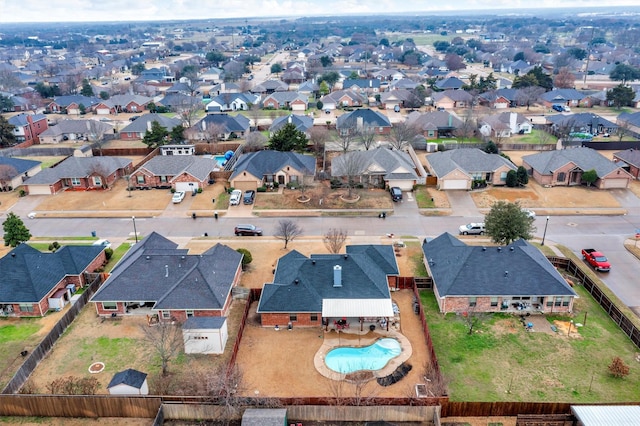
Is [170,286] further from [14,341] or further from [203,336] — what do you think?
[14,341]

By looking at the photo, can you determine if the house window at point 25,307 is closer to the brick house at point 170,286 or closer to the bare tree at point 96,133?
the brick house at point 170,286

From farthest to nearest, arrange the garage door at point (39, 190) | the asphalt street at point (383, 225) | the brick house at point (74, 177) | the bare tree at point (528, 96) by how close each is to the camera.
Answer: the bare tree at point (528, 96) → the brick house at point (74, 177) → the garage door at point (39, 190) → the asphalt street at point (383, 225)

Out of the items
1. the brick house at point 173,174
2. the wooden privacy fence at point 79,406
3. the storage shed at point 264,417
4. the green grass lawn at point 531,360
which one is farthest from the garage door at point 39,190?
the green grass lawn at point 531,360

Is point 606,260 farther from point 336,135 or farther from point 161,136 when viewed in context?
point 161,136

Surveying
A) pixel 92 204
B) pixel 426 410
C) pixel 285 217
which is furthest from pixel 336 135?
pixel 426 410

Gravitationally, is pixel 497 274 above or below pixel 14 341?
above

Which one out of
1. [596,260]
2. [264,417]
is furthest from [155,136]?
[596,260]
